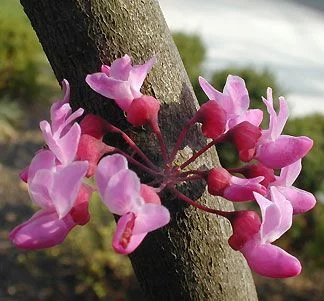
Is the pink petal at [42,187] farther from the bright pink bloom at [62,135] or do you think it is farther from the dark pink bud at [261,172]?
the dark pink bud at [261,172]

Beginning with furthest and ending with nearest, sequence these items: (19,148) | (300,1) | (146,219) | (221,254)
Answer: (300,1) → (19,148) → (221,254) → (146,219)

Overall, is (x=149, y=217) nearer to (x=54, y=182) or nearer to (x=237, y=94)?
(x=54, y=182)

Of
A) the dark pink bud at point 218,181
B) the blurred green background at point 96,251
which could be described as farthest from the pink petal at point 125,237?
the blurred green background at point 96,251

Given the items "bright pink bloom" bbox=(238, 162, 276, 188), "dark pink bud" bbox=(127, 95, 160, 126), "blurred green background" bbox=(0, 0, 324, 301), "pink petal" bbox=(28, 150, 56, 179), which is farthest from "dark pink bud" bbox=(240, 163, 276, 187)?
"blurred green background" bbox=(0, 0, 324, 301)

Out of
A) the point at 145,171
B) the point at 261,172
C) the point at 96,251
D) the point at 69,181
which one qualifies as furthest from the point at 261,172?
the point at 96,251

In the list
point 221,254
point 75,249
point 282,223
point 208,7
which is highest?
point 282,223

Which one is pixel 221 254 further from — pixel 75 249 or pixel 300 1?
pixel 300 1

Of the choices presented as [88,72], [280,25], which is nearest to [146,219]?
[88,72]
